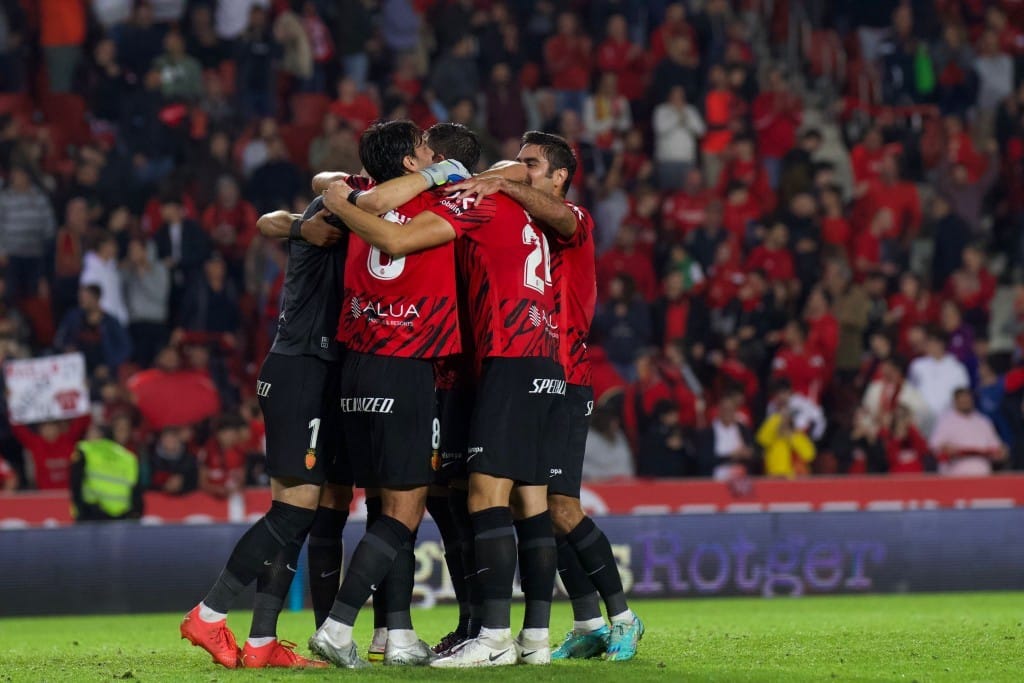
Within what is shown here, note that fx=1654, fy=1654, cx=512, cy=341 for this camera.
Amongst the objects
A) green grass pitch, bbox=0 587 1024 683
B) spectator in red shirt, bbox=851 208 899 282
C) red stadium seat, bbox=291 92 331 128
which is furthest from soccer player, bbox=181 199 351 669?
red stadium seat, bbox=291 92 331 128

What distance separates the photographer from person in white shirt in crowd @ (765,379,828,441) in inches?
675

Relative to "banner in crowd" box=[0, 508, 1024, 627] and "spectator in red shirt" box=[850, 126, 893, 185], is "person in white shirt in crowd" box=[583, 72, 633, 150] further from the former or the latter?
"banner in crowd" box=[0, 508, 1024, 627]

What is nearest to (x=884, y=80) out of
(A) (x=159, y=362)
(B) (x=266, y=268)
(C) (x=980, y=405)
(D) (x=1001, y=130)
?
(D) (x=1001, y=130)

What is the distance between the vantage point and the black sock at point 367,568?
796 cm

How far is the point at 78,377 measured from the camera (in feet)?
51.4

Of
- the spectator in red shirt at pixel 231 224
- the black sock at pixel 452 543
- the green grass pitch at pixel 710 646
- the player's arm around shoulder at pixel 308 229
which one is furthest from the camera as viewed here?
the spectator in red shirt at pixel 231 224

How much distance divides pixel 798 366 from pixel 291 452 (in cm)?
1037

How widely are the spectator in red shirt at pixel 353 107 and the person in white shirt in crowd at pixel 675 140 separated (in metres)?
3.51

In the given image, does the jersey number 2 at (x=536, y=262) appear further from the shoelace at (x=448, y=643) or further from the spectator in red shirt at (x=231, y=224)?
the spectator in red shirt at (x=231, y=224)

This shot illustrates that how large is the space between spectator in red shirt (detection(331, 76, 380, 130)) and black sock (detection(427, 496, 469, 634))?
1099 centimetres

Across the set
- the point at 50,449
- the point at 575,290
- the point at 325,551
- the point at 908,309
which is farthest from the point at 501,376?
the point at 908,309

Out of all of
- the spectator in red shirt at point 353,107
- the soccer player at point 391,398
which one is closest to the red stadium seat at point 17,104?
the spectator in red shirt at point 353,107

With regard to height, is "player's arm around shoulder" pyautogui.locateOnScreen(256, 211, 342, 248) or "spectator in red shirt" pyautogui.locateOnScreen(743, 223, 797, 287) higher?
"spectator in red shirt" pyautogui.locateOnScreen(743, 223, 797, 287)

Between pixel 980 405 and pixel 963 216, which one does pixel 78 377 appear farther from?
pixel 963 216
